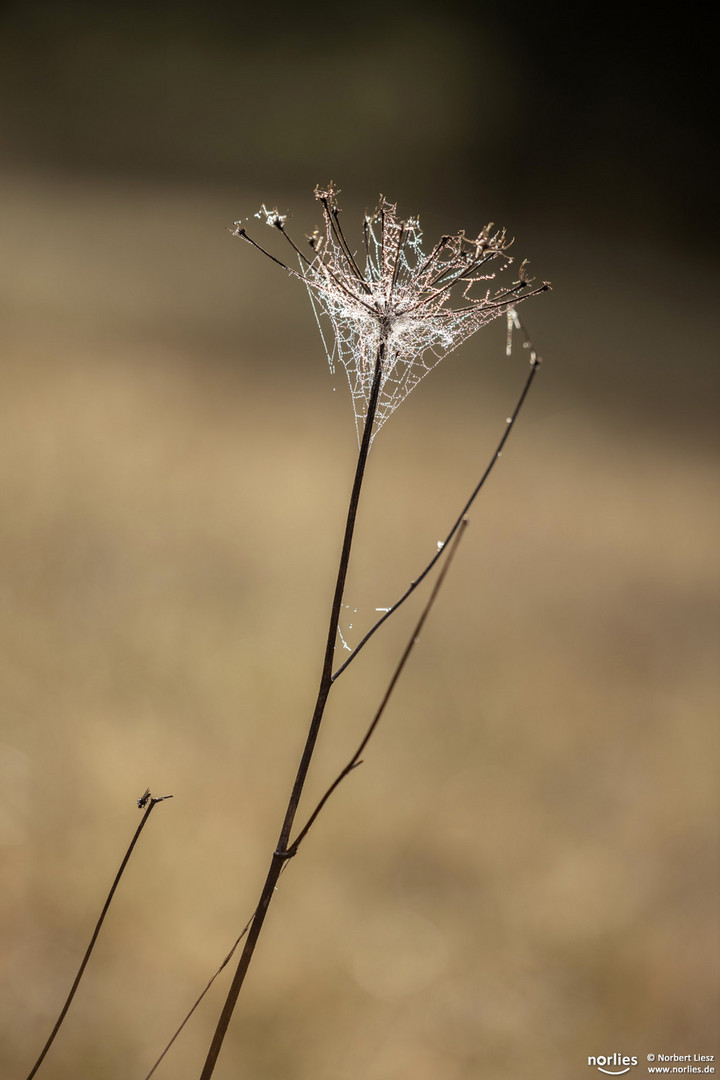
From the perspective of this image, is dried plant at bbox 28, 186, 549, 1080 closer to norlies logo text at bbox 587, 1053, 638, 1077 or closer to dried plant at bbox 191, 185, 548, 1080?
dried plant at bbox 191, 185, 548, 1080

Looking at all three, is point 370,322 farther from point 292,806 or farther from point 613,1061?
point 613,1061

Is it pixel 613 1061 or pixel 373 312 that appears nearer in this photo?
pixel 373 312

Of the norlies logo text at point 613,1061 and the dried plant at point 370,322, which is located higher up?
the dried plant at point 370,322

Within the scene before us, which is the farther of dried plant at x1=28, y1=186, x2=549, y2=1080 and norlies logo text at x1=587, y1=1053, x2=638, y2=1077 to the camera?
norlies logo text at x1=587, y1=1053, x2=638, y2=1077

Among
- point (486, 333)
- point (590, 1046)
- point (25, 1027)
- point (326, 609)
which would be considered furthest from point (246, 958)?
point (486, 333)

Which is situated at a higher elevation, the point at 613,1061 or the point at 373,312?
the point at 373,312

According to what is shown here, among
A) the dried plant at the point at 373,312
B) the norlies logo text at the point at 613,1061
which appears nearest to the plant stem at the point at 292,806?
the dried plant at the point at 373,312

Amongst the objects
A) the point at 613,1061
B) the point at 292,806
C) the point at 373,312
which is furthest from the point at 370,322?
the point at 613,1061

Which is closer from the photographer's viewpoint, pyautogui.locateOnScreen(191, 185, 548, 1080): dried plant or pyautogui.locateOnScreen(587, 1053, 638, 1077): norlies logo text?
pyautogui.locateOnScreen(191, 185, 548, 1080): dried plant

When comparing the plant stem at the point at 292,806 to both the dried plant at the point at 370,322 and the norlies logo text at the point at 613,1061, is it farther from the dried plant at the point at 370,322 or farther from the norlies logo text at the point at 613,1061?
the norlies logo text at the point at 613,1061

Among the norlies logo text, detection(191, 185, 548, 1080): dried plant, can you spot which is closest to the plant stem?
detection(191, 185, 548, 1080): dried plant

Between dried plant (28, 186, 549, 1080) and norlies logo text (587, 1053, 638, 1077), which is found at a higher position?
dried plant (28, 186, 549, 1080)

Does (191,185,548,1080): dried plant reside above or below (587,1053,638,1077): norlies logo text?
above
